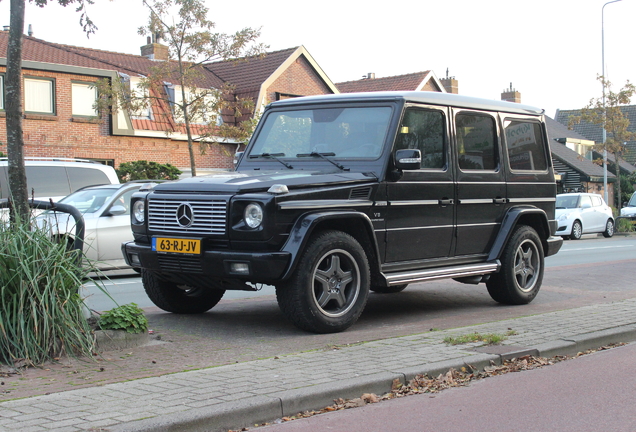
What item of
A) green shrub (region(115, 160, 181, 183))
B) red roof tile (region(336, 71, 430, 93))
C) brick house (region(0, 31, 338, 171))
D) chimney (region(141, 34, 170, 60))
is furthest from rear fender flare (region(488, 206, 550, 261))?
red roof tile (region(336, 71, 430, 93))

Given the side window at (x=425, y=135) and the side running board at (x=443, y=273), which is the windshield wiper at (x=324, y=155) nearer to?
the side window at (x=425, y=135)

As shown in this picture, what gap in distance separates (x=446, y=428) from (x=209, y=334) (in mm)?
3025

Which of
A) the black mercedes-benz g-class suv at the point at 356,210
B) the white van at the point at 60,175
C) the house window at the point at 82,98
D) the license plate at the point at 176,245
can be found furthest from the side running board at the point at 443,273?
the house window at the point at 82,98

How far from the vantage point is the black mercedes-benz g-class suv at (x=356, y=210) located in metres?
6.75

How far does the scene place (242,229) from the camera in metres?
6.70

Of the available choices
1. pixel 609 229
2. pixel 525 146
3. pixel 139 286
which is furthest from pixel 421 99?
pixel 609 229

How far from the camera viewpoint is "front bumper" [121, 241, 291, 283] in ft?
21.6

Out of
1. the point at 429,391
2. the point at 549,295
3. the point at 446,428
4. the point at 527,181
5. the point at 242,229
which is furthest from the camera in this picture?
the point at 549,295

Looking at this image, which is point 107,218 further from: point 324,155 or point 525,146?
point 525,146

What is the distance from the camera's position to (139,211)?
7559 millimetres

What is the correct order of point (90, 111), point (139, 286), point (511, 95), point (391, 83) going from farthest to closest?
1. point (511, 95)
2. point (391, 83)
3. point (90, 111)
4. point (139, 286)

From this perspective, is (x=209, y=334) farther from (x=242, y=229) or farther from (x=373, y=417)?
(x=373, y=417)

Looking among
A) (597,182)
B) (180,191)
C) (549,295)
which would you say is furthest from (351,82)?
(180,191)

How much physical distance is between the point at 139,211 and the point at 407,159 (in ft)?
8.67
